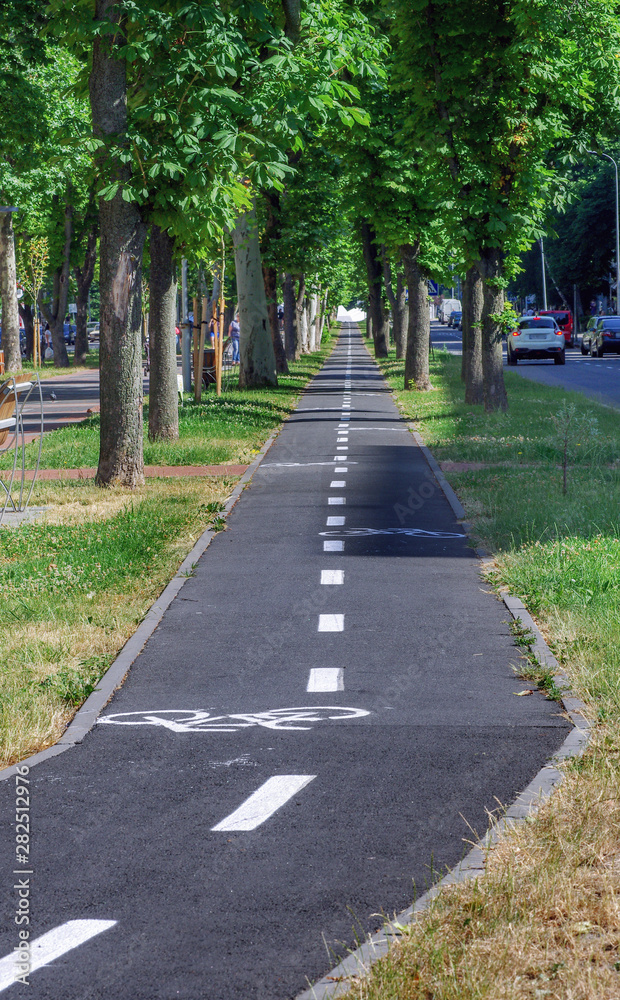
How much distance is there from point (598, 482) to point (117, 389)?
546 cm

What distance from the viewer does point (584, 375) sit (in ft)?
137

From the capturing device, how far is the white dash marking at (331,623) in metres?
7.86

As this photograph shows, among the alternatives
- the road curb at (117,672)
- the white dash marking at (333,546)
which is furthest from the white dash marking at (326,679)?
the white dash marking at (333,546)

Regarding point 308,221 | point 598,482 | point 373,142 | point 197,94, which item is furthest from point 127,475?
point 308,221

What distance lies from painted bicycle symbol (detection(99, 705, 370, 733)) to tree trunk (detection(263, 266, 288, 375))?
3007 cm

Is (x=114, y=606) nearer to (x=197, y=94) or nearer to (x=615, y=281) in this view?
(x=197, y=94)

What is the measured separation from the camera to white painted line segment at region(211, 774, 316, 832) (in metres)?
4.64

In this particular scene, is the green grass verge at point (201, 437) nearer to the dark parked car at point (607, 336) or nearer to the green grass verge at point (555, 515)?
the green grass verge at point (555, 515)

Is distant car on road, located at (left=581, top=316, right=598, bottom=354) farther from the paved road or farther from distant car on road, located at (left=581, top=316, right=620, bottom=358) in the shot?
the paved road

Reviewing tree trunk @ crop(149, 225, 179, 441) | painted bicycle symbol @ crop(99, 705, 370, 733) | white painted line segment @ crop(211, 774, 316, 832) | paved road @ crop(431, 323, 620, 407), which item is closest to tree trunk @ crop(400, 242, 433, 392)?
paved road @ crop(431, 323, 620, 407)

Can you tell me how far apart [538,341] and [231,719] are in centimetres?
4551

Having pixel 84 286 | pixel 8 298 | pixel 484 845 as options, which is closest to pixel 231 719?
pixel 484 845

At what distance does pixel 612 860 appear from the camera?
4.09m

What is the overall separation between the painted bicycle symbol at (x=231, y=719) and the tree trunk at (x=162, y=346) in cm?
1250
